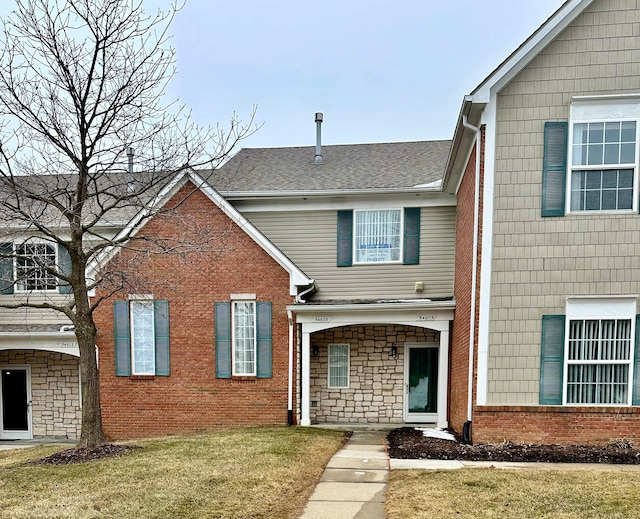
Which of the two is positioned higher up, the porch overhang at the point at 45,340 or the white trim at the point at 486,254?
the white trim at the point at 486,254

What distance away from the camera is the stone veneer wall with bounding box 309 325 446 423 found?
37.0 ft

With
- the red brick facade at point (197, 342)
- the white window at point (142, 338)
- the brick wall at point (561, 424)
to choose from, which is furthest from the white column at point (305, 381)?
the brick wall at point (561, 424)

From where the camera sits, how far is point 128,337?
10.5m

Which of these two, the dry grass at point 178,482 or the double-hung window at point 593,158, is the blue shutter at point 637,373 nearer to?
the double-hung window at point 593,158

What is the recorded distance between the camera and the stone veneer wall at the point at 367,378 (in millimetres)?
11281

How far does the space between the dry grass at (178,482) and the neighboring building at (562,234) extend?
3.44 m

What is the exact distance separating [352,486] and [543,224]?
5215mm

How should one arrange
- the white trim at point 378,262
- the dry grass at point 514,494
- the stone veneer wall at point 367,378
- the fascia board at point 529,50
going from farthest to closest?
the stone veneer wall at point 367,378, the white trim at point 378,262, the fascia board at point 529,50, the dry grass at point 514,494

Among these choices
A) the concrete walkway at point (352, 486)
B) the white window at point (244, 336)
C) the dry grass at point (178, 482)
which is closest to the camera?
the dry grass at point (178, 482)

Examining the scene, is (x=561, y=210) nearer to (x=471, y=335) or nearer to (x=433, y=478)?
(x=471, y=335)

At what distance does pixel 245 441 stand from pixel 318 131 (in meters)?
9.00

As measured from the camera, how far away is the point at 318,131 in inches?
521

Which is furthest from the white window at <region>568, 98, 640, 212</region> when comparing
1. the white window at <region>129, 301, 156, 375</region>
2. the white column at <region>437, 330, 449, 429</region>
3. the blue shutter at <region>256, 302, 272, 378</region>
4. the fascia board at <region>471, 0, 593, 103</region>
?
the white window at <region>129, 301, 156, 375</region>

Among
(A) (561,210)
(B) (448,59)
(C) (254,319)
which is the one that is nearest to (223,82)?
(C) (254,319)
